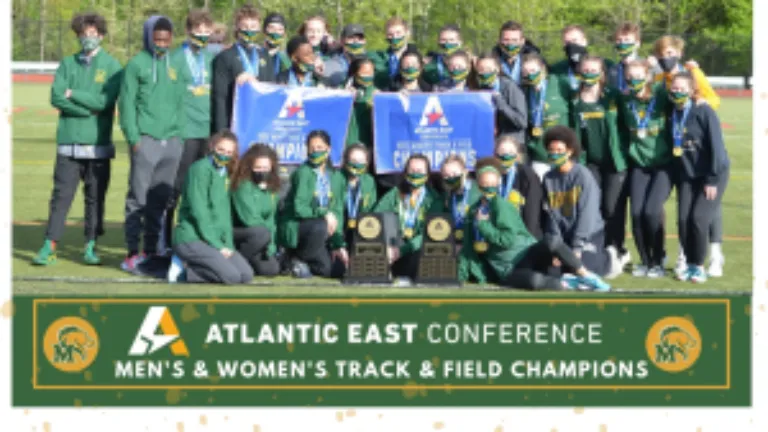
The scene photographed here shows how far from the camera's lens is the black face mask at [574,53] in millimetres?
10500

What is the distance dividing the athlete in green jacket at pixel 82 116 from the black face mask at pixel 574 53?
3.29 m

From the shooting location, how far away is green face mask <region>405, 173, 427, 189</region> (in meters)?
9.85

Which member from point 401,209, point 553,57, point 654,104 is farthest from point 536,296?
point 553,57

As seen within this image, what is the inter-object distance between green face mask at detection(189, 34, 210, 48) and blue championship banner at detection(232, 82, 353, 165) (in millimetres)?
472

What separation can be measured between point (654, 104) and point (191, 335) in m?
4.16

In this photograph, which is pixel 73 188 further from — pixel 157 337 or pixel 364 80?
pixel 157 337

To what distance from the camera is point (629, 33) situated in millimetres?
10430

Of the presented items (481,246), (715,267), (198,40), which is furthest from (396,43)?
(715,267)

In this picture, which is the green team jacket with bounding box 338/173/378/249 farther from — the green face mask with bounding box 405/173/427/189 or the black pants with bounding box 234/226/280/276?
the black pants with bounding box 234/226/280/276

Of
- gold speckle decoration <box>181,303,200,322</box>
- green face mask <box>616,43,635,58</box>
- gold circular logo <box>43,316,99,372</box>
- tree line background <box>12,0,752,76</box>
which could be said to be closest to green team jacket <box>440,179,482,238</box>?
green face mask <box>616,43,635,58</box>

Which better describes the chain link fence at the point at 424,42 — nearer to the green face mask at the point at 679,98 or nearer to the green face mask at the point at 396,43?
the green face mask at the point at 396,43

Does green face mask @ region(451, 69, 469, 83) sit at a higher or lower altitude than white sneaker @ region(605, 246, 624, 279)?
higher

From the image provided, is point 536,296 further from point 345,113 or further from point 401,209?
point 345,113

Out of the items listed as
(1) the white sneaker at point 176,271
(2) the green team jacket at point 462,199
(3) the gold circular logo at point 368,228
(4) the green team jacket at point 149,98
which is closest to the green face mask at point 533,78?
(2) the green team jacket at point 462,199
